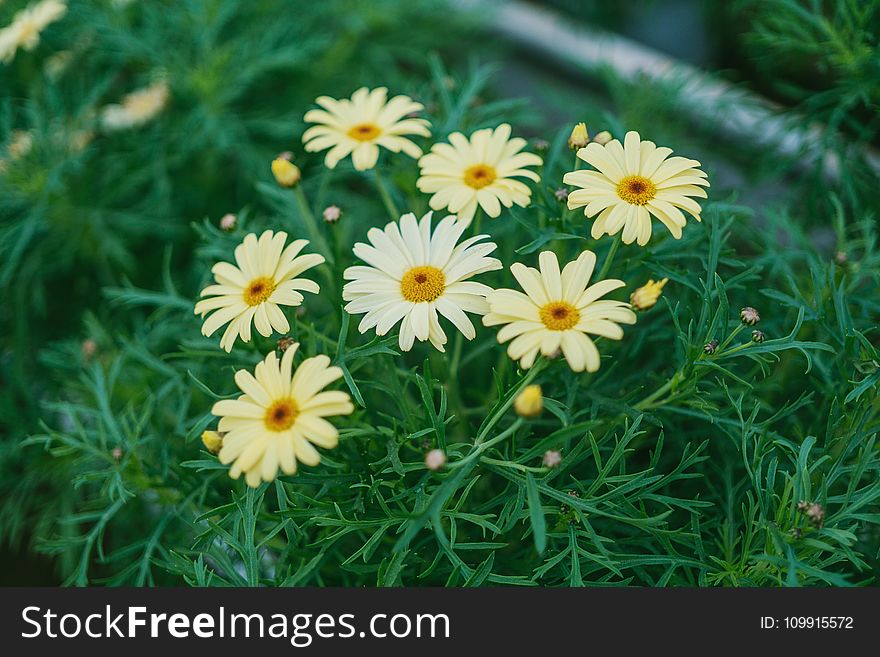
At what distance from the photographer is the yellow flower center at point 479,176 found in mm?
813

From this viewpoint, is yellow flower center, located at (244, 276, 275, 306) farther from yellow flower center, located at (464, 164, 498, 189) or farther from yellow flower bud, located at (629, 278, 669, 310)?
yellow flower bud, located at (629, 278, 669, 310)

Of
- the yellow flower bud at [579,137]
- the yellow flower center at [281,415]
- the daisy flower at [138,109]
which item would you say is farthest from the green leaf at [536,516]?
the daisy flower at [138,109]

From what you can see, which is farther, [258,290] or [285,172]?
[285,172]

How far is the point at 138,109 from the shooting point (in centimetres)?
146

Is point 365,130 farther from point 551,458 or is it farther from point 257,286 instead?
point 551,458

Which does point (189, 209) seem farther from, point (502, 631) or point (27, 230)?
point (502, 631)

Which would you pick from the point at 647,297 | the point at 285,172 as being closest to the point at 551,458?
the point at 647,297

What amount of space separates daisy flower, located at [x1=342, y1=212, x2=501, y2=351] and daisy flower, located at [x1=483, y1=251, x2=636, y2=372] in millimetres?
35

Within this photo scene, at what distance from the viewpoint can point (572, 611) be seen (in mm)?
729

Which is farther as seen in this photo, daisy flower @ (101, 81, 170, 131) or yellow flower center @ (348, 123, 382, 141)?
daisy flower @ (101, 81, 170, 131)

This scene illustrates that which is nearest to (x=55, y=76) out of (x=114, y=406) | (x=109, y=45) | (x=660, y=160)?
(x=109, y=45)

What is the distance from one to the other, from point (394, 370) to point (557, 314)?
22cm

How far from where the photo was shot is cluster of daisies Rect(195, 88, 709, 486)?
63 centimetres

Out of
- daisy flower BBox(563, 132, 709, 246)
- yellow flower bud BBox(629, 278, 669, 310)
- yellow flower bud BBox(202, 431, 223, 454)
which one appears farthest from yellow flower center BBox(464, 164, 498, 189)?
yellow flower bud BBox(202, 431, 223, 454)
